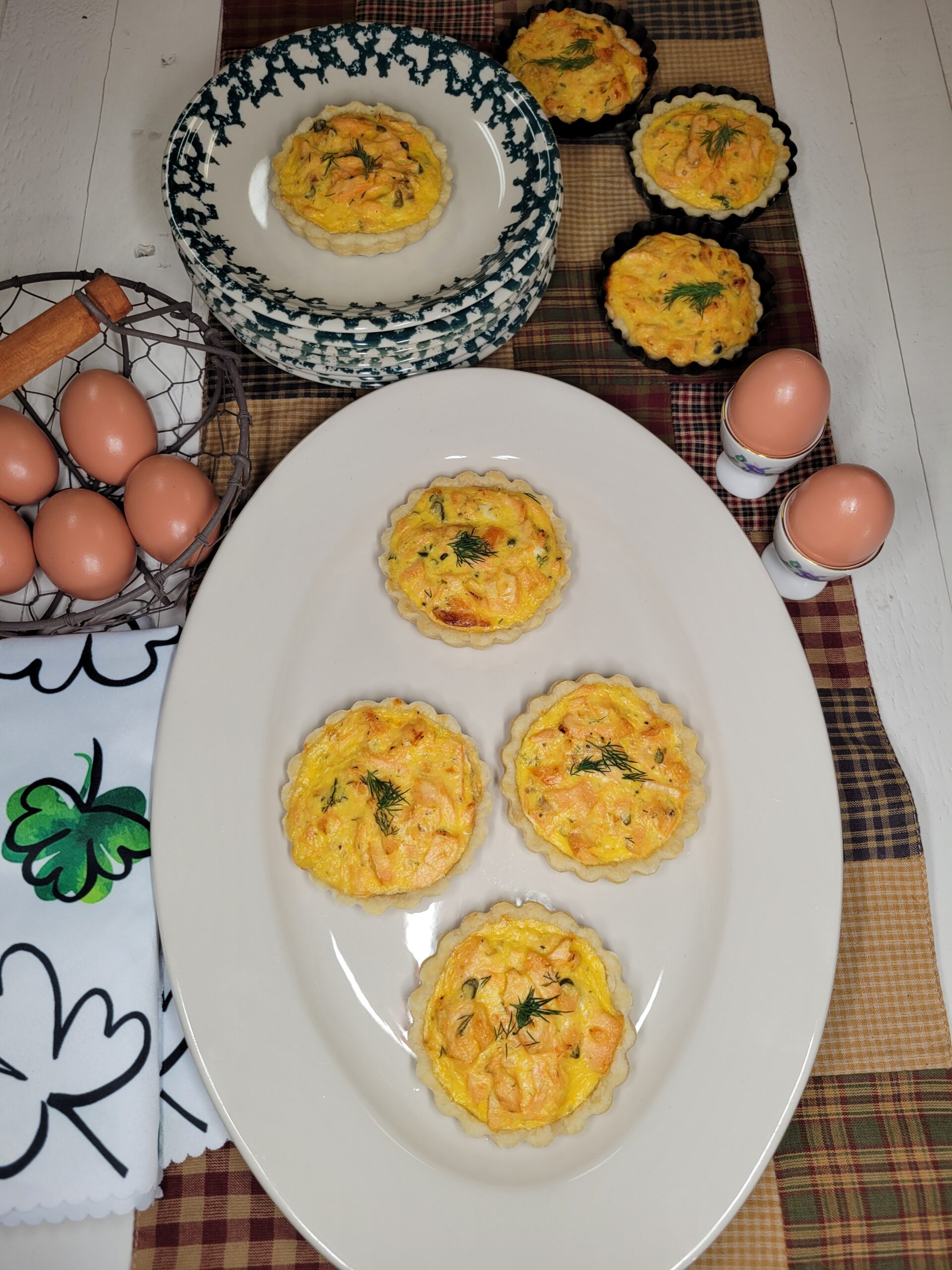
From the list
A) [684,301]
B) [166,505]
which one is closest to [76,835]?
[166,505]

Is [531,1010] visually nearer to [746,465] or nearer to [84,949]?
[84,949]

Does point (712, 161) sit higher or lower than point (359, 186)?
higher

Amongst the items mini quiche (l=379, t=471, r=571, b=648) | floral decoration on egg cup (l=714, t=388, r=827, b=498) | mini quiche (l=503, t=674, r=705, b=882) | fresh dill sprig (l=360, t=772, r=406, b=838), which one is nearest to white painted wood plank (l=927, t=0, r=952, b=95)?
floral decoration on egg cup (l=714, t=388, r=827, b=498)

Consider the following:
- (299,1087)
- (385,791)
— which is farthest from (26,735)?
(299,1087)

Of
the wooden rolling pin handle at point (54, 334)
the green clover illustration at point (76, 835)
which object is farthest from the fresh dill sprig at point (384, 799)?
the wooden rolling pin handle at point (54, 334)

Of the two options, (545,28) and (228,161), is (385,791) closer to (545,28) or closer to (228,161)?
(228,161)

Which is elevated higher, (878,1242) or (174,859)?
(174,859)

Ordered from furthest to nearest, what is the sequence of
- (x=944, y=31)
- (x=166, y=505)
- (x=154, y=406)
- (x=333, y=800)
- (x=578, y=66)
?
(x=944, y=31)
(x=578, y=66)
(x=154, y=406)
(x=166, y=505)
(x=333, y=800)

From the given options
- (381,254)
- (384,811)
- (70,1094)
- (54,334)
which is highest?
(381,254)
